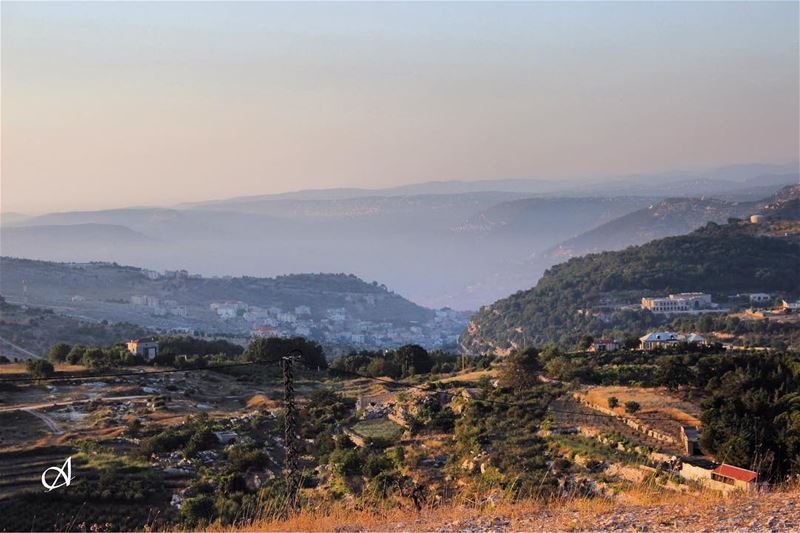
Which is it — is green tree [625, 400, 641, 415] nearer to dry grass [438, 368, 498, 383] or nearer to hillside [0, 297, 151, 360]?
dry grass [438, 368, 498, 383]

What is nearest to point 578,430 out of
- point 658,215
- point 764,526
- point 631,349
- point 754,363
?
point 754,363

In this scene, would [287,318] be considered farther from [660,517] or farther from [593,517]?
[660,517]

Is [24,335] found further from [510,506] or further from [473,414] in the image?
[510,506]

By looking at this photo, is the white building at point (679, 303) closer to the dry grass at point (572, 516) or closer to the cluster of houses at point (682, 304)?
the cluster of houses at point (682, 304)

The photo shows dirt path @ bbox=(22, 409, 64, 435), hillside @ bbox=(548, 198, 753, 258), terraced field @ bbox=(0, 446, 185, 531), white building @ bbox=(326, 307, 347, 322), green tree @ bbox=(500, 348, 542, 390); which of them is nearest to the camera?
terraced field @ bbox=(0, 446, 185, 531)

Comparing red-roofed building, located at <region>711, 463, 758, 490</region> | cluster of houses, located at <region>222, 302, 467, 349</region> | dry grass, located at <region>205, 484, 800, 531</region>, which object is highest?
dry grass, located at <region>205, 484, 800, 531</region>

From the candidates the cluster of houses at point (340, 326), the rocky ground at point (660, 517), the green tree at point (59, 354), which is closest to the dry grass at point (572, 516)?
the rocky ground at point (660, 517)

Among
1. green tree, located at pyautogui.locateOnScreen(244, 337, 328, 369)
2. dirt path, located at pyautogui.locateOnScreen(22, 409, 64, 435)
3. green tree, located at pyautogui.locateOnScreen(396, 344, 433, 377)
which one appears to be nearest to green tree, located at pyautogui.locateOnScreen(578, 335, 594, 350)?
green tree, located at pyautogui.locateOnScreen(396, 344, 433, 377)

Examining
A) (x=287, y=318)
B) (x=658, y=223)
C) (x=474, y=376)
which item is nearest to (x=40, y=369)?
(x=474, y=376)
